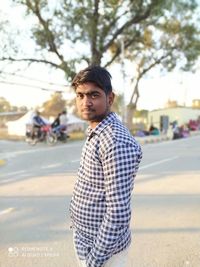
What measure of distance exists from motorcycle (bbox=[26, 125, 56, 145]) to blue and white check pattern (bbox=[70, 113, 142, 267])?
18.5 m

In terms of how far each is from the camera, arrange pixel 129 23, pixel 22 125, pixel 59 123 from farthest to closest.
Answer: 1. pixel 22 125
2. pixel 129 23
3. pixel 59 123

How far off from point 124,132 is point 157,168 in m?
9.69

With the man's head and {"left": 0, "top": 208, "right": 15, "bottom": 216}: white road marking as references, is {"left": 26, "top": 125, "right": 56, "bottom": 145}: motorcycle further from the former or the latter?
the man's head

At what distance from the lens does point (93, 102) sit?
2256 millimetres

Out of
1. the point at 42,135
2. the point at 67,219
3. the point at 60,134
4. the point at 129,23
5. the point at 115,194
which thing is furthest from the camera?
the point at 129,23

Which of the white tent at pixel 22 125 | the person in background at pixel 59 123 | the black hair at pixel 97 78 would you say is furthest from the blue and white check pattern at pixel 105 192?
the white tent at pixel 22 125

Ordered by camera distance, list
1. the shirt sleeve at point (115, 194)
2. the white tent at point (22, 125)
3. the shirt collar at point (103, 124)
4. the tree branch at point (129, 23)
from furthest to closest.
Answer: the white tent at point (22, 125)
the tree branch at point (129, 23)
the shirt collar at point (103, 124)
the shirt sleeve at point (115, 194)

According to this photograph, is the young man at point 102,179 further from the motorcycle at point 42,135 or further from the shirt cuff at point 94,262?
the motorcycle at point 42,135

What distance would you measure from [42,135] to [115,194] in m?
19.4

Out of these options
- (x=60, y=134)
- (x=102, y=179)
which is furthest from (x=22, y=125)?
(x=102, y=179)

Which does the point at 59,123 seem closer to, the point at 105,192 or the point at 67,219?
the point at 67,219

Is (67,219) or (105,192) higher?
(105,192)

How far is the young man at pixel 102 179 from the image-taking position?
2094mm

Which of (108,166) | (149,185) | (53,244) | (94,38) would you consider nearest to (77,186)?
(108,166)
